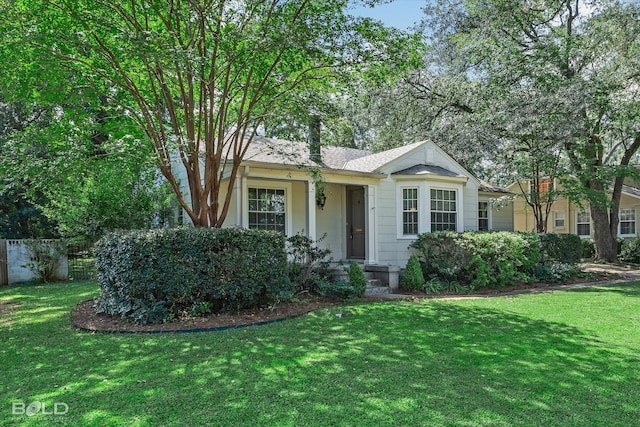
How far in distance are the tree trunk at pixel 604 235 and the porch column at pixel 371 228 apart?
36.8ft

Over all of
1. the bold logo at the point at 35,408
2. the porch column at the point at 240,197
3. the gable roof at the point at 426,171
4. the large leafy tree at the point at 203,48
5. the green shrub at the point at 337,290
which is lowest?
the bold logo at the point at 35,408

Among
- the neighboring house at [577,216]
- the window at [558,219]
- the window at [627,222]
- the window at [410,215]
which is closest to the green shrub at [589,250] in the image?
the neighboring house at [577,216]

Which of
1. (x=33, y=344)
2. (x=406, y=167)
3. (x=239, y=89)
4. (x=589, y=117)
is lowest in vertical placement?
(x=33, y=344)

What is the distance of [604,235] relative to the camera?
17766 millimetres

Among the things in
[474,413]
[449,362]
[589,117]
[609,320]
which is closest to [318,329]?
[449,362]

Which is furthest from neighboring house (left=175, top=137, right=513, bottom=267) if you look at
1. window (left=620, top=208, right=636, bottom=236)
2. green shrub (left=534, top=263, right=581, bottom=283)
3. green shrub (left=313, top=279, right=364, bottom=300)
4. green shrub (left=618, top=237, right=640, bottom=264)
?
window (left=620, top=208, right=636, bottom=236)

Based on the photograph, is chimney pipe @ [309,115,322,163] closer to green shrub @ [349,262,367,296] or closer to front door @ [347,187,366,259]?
front door @ [347,187,366,259]

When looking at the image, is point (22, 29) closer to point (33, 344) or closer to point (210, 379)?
point (33, 344)

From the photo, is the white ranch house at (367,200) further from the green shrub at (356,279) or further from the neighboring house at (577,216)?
the neighboring house at (577,216)

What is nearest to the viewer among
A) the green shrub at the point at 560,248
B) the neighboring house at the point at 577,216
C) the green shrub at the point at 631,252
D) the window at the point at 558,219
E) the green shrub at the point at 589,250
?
the green shrub at the point at 560,248

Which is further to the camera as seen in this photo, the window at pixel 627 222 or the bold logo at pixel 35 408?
the window at pixel 627 222

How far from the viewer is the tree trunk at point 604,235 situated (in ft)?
58.3

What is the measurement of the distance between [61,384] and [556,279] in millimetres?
12077

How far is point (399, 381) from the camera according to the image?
163 inches
